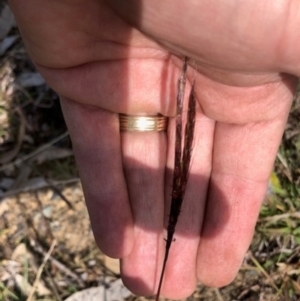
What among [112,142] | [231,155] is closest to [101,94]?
[112,142]

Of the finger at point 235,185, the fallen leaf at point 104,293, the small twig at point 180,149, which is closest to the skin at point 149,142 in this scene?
the finger at point 235,185

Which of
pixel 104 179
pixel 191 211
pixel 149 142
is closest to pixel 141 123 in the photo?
pixel 149 142

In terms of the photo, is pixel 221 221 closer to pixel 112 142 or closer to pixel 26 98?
pixel 112 142

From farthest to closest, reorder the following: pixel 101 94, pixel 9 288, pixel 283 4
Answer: pixel 9 288 < pixel 101 94 < pixel 283 4

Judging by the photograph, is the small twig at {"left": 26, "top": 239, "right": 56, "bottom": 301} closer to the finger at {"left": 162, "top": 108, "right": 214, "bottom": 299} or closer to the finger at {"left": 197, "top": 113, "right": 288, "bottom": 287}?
the finger at {"left": 162, "top": 108, "right": 214, "bottom": 299}

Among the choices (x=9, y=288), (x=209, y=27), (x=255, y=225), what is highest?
(x=209, y=27)

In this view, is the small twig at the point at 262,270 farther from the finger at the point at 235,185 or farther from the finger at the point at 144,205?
the finger at the point at 144,205
